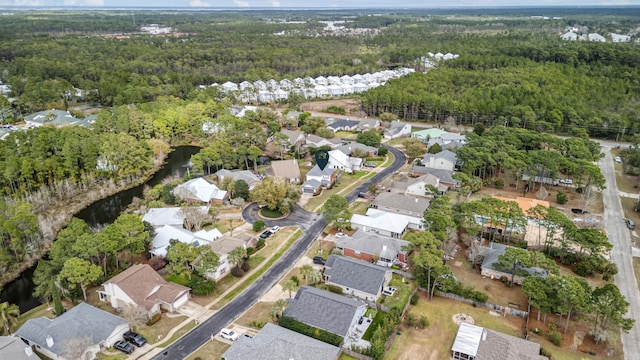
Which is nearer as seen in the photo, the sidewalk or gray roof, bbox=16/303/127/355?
gray roof, bbox=16/303/127/355

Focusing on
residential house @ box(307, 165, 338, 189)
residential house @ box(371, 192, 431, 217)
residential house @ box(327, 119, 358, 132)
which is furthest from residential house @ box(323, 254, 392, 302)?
residential house @ box(327, 119, 358, 132)

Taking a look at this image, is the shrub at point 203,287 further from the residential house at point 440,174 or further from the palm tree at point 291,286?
the residential house at point 440,174

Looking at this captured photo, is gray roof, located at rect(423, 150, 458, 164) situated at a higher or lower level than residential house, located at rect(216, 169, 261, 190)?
higher

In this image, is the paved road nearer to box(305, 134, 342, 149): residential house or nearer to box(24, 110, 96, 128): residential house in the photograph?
box(305, 134, 342, 149): residential house

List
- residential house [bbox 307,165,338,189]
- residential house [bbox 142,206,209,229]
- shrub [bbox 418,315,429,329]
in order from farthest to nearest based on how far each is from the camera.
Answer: residential house [bbox 307,165,338,189] < residential house [bbox 142,206,209,229] < shrub [bbox 418,315,429,329]

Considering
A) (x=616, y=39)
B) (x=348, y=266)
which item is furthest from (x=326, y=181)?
(x=616, y=39)

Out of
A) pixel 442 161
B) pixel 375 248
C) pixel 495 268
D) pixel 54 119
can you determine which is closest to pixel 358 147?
pixel 442 161

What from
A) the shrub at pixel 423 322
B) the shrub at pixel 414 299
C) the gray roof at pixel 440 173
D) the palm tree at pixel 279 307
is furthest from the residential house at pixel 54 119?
the shrub at pixel 423 322
